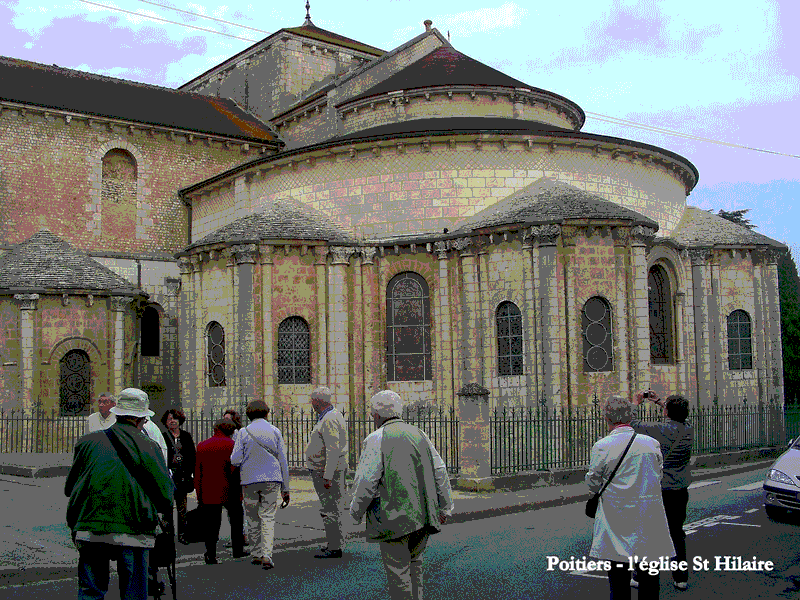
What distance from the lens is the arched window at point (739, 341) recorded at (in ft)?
79.2

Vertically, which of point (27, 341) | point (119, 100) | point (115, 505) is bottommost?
point (115, 505)

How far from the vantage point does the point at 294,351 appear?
68.9ft

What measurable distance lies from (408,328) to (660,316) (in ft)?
24.8

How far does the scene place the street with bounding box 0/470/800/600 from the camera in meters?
7.50

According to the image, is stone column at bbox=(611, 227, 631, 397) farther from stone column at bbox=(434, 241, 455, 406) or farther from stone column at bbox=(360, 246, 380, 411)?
stone column at bbox=(360, 246, 380, 411)

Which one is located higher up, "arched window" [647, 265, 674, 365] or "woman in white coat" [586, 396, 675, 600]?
"arched window" [647, 265, 674, 365]

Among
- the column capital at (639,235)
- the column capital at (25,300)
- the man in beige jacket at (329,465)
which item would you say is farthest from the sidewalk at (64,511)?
the column capital at (639,235)

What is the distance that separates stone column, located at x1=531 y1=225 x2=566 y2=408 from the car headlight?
8.00 m

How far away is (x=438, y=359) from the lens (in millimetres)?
21203

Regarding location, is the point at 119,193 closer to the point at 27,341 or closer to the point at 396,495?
the point at 27,341

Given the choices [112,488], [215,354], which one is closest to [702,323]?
[215,354]

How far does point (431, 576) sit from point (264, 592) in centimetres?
174

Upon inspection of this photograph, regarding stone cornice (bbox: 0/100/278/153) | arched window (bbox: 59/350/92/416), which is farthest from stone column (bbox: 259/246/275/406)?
stone cornice (bbox: 0/100/278/153)

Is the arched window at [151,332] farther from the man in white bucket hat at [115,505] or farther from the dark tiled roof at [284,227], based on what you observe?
the man in white bucket hat at [115,505]
